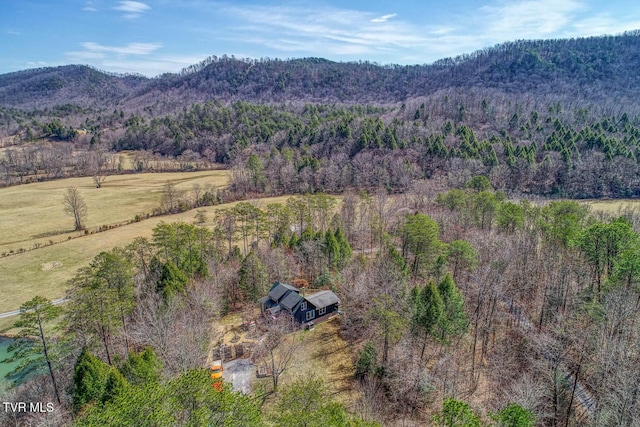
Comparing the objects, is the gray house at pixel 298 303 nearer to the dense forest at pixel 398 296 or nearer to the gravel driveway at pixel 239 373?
the dense forest at pixel 398 296

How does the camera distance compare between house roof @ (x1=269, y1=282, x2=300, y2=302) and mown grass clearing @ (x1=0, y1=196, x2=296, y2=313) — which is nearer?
house roof @ (x1=269, y1=282, x2=300, y2=302)

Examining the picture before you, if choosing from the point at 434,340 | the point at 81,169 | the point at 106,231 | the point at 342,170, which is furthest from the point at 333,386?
the point at 81,169

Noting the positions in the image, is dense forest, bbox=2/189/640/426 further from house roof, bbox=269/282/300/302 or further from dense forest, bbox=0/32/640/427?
house roof, bbox=269/282/300/302

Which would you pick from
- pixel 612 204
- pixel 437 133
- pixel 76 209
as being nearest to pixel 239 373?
pixel 76 209

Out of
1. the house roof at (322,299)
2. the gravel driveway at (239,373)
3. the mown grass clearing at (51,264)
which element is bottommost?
the gravel driveway at (239,373)

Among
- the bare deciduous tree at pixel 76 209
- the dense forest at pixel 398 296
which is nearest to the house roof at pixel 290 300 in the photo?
the dense forest at pixel 398 296

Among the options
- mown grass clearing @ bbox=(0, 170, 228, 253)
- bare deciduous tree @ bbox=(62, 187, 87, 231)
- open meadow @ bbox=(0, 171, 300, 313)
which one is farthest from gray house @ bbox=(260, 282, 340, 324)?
bare deciduous tree @ bbox=(62, 187, 87, 231)

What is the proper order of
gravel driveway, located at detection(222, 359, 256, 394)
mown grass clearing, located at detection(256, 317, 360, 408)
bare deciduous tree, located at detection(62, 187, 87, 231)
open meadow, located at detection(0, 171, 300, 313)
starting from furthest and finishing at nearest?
1. bare deciduous tree, located at detection(62, 187, 87, 231)
2. open meadow, located at detection(0, 171, 300, 313)
3. gravel driveway, located at detection(222, 359, 256, 394)
4. mown grass clearing, located at detection(256, 317, 360, 408)
